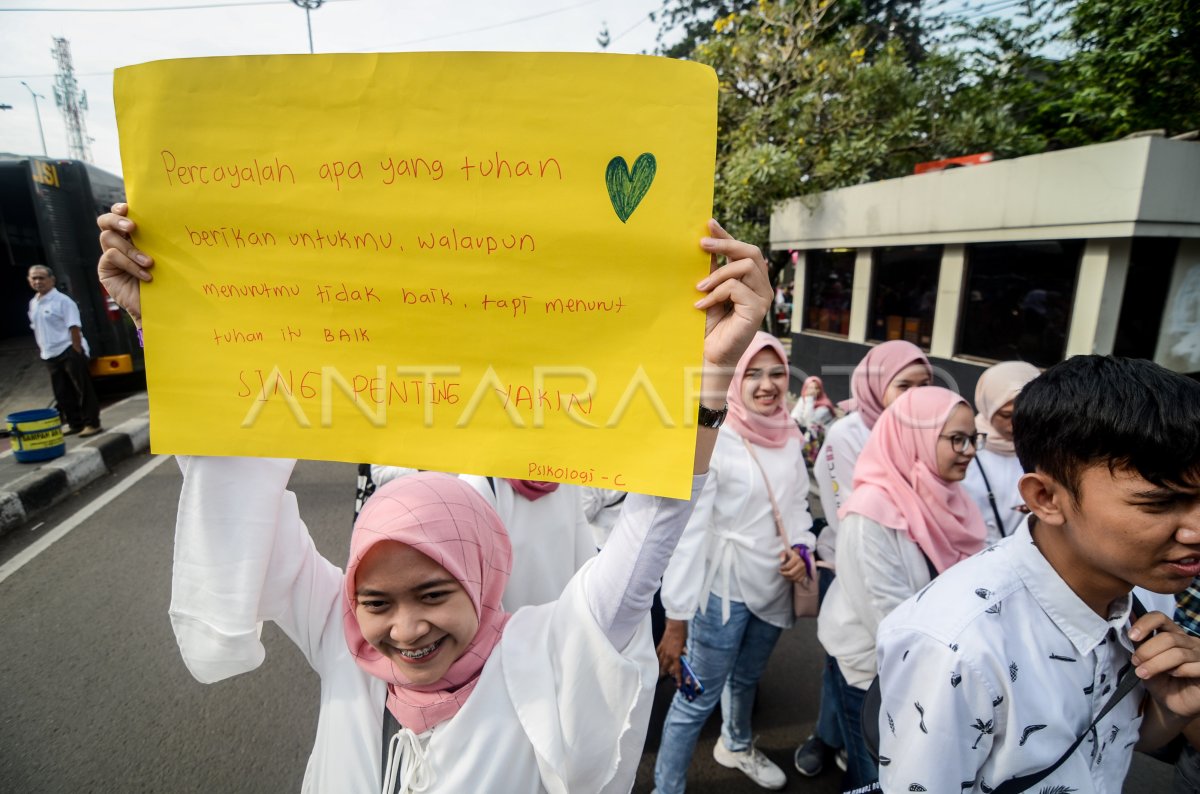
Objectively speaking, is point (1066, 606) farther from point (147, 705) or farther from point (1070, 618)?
point (147, 705)

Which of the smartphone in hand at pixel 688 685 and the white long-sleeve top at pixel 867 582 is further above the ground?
the white long-sleeve top at pixel 867 582

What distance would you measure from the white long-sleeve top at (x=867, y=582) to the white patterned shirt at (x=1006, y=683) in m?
0.76

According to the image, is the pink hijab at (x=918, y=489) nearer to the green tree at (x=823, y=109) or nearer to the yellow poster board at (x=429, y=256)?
the yellow poster board at (x=429, y=256)

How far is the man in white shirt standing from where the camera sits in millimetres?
6754

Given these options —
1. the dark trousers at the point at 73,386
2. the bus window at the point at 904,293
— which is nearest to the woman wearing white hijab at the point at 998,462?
the bus window at the point at 904,293

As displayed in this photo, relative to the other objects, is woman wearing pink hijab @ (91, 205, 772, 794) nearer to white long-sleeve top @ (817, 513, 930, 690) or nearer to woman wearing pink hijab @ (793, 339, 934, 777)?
white long-sleeve top @ (817, 513, 930, 690)

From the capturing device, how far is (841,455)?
122 inches

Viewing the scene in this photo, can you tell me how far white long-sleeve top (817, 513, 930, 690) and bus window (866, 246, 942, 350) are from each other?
647cm

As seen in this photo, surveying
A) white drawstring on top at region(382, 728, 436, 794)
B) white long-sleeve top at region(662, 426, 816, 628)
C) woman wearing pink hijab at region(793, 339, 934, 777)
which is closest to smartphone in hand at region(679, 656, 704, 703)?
white long-sleeve top at region(662, 426, 816, 628)

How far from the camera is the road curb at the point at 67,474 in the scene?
490 cm

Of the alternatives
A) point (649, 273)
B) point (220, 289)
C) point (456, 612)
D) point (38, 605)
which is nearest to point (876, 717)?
point (456, 612)

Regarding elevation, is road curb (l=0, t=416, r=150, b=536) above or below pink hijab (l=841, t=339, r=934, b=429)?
below

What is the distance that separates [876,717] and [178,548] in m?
1.62

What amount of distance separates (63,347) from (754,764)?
8107 mm
